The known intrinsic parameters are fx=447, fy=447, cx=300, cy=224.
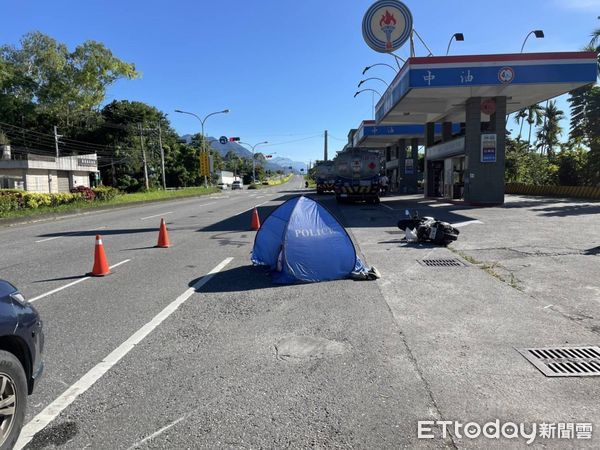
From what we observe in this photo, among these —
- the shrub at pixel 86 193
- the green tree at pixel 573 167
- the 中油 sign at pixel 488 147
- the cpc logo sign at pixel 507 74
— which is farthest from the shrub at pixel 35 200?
the green tree at pixel 573 167

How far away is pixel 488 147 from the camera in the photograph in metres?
22.1

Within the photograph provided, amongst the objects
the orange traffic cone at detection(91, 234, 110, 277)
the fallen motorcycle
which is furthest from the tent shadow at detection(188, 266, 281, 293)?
the fallen motorcycle

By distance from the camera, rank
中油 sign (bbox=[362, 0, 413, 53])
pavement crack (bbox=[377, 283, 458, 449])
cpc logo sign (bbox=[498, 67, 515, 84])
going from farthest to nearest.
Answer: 中油 sign (bbox=[362, 0, 413, 53]), cpc logo sign (bbox=[498, 67, 515, 84]), pavement crack (bbox=[377, 283, 458, 449])

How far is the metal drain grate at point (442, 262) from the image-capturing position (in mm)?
8555

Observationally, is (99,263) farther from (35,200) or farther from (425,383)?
(35,200)

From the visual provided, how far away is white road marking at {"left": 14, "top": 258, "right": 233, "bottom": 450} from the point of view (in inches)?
122

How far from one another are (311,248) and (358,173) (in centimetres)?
1876

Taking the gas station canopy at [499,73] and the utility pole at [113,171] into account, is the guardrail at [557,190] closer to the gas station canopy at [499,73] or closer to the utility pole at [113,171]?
the gas station canopy at [499,73]

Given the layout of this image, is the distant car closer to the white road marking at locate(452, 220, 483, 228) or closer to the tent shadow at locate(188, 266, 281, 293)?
the tent shadow at locate(188, 266, 281, 293)

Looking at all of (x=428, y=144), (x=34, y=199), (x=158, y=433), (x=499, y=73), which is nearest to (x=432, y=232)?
(x=158, y=433)

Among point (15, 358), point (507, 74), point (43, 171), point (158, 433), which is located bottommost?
point (158, 433)

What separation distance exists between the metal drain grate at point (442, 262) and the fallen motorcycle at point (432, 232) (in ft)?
5.76

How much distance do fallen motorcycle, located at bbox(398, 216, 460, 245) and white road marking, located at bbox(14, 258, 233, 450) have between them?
22.1ft

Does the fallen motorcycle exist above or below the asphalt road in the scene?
above
